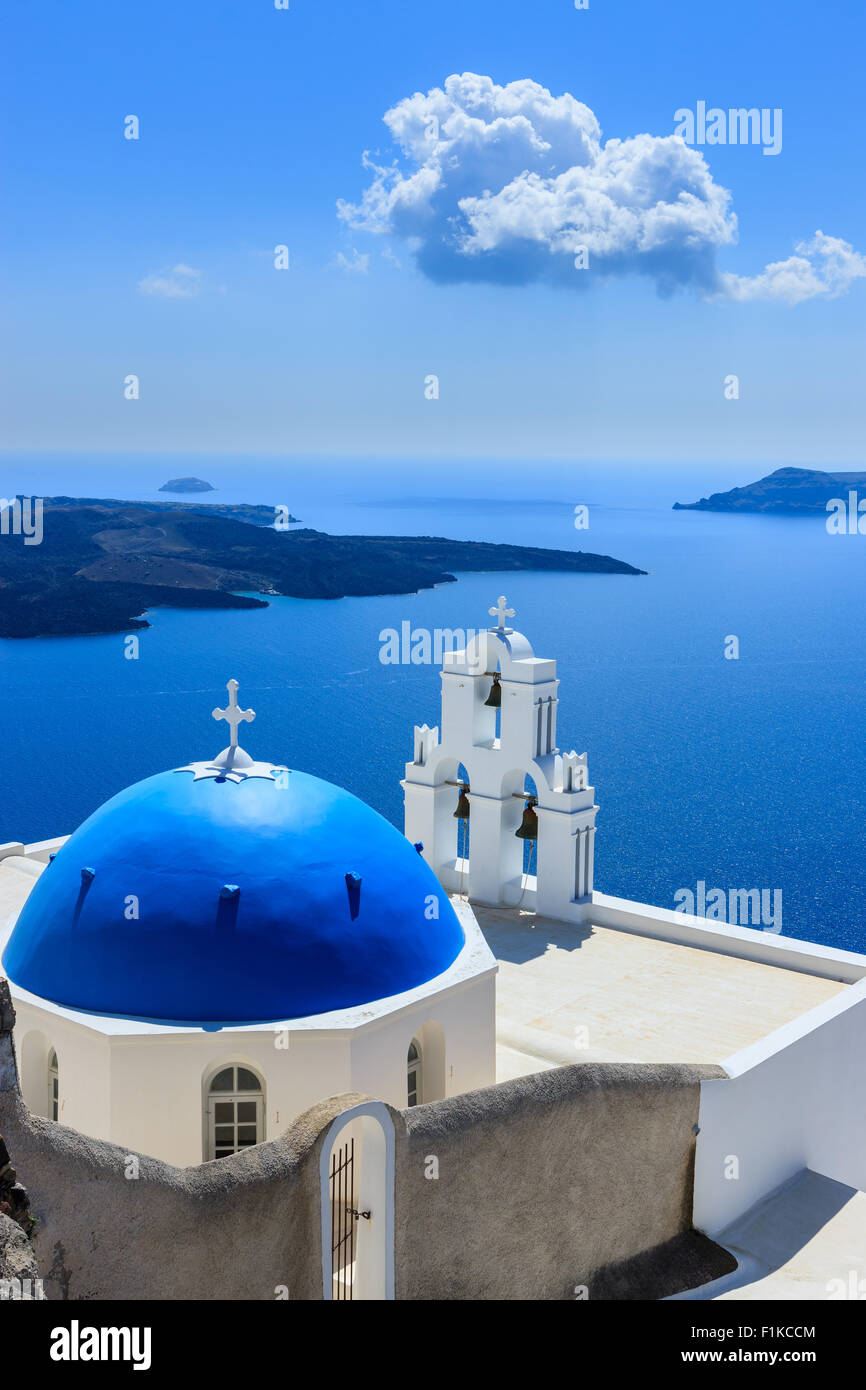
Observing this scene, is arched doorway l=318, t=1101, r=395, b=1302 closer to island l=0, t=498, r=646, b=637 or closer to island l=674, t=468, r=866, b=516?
island l=0, t=498, r=646, b=637

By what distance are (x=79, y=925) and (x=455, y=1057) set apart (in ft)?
11.5

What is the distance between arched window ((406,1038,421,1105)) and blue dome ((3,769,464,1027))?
711 mm

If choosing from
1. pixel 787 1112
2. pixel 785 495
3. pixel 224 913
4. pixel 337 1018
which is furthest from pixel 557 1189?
pixel 785 495

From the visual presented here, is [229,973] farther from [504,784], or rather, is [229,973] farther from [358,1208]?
[504,784]

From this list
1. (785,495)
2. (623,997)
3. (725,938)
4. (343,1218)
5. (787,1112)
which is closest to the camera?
(343,1218)

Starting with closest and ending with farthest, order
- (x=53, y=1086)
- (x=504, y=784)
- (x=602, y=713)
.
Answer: (x=53, y=1086) < (x=504, y=784) < (x=602, y=713)

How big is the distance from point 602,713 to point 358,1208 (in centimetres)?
5555

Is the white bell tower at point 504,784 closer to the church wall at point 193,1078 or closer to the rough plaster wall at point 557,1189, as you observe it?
the rough plaster wall at point 557,1189

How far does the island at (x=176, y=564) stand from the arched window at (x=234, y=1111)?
65879mm

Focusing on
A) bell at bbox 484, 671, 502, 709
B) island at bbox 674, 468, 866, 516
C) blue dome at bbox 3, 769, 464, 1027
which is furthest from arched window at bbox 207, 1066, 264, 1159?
island at bbox 674, 468, 866, 516

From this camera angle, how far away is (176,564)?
3209 inches

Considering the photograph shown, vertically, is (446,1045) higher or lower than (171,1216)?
higher

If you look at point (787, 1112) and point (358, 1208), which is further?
point (787, 1112)

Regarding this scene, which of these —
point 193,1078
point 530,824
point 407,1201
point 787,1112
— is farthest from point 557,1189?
point 530,824
